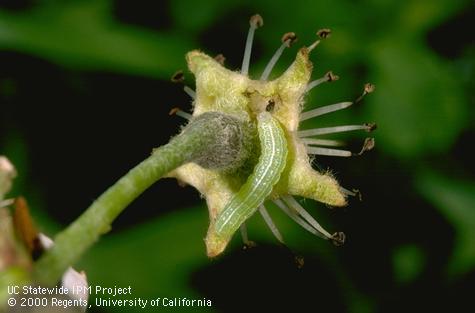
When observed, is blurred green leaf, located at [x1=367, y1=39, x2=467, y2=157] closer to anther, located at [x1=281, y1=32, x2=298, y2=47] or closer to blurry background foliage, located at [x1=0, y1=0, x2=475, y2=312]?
blurry background foliage, located at [x1=0, y1=0, x2=475, y2=312]

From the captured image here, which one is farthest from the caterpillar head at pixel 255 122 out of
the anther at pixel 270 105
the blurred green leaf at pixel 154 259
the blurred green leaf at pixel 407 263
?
the blurred green leaf at pixel 407 263

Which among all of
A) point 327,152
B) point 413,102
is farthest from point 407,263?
point 327,152

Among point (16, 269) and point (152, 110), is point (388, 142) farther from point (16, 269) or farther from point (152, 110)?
point (16, 269)

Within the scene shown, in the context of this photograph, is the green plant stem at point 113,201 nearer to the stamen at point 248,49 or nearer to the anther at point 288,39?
the stamen at point 248,49

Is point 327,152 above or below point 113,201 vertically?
above

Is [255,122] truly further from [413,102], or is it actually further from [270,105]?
[413,102]

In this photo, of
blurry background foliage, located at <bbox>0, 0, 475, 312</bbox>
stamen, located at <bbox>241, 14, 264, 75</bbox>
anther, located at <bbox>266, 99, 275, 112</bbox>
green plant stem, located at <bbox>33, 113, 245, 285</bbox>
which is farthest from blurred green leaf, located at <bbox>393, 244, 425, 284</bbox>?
green plant stem, located at <bbox>33, 113, 245, 285</bbox>
